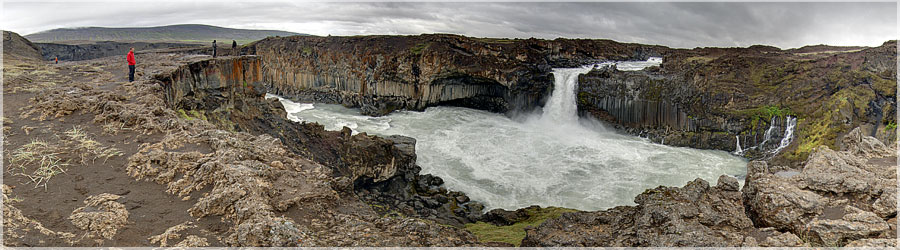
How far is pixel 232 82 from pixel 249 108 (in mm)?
1299

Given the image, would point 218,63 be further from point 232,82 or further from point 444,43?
point 444,43

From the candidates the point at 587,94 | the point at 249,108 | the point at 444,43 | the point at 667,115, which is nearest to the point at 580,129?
the point at 587,94

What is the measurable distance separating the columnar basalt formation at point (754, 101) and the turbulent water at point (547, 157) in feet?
5.13

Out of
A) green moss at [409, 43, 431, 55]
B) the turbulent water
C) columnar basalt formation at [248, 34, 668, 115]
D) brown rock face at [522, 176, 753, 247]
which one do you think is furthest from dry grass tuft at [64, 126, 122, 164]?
green moss at [409, 43, 431, 55]

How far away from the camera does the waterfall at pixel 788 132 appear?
26359 mm

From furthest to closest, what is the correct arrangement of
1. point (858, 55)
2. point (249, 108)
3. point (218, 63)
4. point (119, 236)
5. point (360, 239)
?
point (858, 55), point (249, 108), point (218, 63), point (360, 239), point (119, 236)

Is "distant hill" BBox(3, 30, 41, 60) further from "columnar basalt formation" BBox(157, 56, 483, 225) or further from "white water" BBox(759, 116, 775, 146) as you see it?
"white water" BBox(759, 116, 775, 146)

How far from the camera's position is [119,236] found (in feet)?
17.1

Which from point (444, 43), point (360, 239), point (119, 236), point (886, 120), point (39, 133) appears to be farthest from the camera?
point (444, 43)

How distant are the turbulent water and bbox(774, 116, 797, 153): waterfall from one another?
262 cm

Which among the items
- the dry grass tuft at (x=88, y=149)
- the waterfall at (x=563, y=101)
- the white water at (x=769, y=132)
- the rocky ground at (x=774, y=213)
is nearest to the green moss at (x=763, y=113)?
the white water at (x=769, y=132)

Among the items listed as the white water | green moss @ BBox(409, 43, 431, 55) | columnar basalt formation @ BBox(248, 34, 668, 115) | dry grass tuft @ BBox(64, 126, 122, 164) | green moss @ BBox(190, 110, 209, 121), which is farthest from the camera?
green moss @ BBox(409, 43, 431, 55)

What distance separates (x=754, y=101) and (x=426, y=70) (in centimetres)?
2690

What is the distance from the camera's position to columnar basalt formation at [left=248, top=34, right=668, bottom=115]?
41.3m
